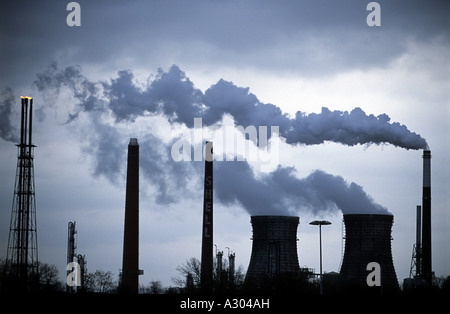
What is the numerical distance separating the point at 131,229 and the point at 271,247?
44.5ft

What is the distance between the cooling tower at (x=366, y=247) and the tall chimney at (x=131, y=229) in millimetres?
17062

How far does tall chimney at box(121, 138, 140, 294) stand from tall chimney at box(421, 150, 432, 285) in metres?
21.2

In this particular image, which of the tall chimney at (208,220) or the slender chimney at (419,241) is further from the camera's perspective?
the slender chimney at (419,241)

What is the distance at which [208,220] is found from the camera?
185ft

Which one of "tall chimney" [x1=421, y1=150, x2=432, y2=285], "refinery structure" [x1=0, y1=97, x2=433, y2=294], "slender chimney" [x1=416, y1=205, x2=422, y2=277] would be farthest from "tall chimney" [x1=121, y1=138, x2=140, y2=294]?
"slender chimney" [x1=416, y1=205, x2=422, y2=277]

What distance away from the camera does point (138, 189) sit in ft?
158

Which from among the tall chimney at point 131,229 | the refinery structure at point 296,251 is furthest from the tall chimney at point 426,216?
the tall chimney at point 131,229

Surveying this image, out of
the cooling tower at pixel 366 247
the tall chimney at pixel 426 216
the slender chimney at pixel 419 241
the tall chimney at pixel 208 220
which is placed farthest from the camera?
the slender chimney at pixel 419 241

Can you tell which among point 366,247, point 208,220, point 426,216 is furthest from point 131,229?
point 426,216

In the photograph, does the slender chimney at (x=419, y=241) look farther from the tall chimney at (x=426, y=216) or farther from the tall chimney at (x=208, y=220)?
the tall chimney at (x=208, y=220)

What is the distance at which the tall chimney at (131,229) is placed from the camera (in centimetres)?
4794
